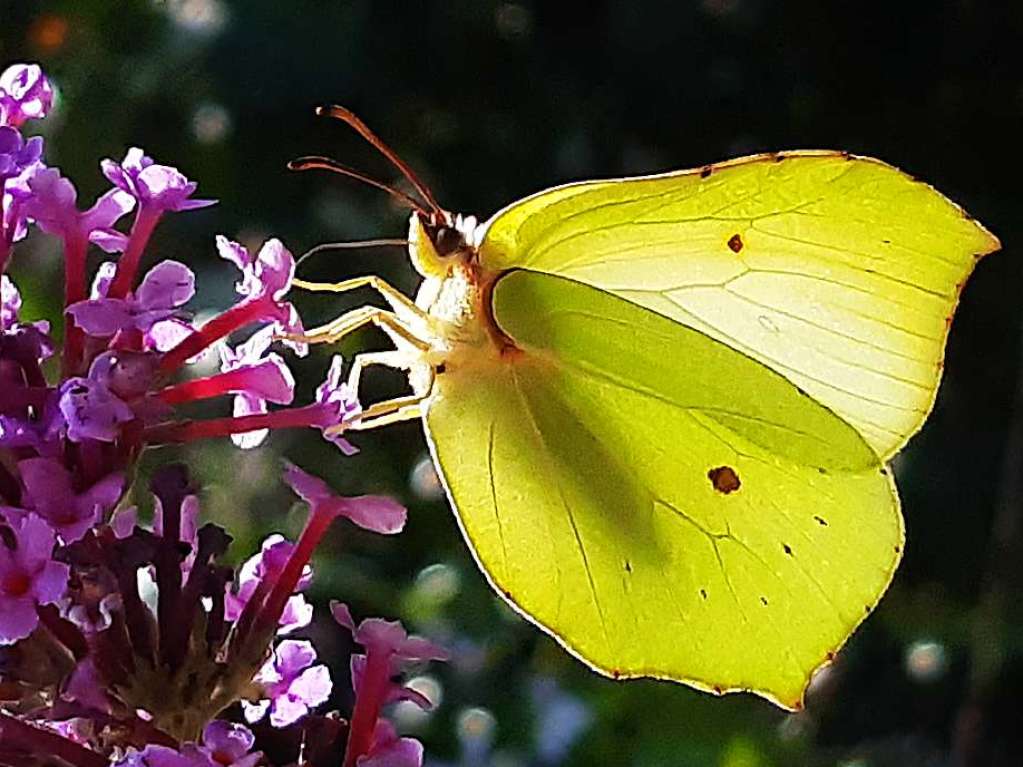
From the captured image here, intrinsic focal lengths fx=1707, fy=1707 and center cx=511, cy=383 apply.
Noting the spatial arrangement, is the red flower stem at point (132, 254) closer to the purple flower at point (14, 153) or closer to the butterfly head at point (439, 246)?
the purple flower at point (14, 153)

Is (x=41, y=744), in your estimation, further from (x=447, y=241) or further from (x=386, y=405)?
(x=447, y=241)

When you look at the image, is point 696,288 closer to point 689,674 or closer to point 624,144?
point 689,674

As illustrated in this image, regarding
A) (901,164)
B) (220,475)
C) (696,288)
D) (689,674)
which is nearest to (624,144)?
(901,164)

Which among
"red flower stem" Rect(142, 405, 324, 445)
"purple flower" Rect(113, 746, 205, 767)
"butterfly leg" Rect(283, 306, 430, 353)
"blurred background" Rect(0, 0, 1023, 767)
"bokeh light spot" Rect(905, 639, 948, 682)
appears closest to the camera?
"purple flower" Rect(113, 746, 205, 767)

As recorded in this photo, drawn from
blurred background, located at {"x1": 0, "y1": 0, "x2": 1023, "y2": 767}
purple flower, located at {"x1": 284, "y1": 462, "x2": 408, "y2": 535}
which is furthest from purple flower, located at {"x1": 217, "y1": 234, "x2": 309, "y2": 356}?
blurred background, located at {"x1": 0, "y1": 0, "x2": 1023, "y2": 767}

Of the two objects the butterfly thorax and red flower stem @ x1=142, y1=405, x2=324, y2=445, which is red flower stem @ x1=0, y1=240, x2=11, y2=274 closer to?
red flower stem @ x1=142, y1=405, x2=324, y2=445

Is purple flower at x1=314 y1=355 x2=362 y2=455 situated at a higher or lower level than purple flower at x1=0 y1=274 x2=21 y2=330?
lower

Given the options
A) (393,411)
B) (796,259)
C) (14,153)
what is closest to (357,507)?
(393,411)
